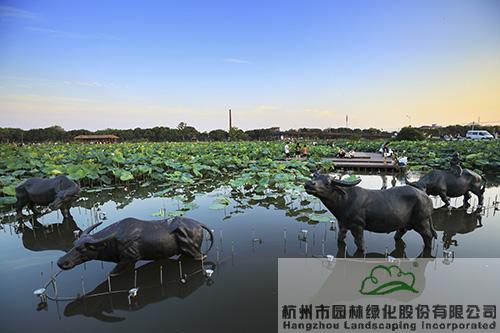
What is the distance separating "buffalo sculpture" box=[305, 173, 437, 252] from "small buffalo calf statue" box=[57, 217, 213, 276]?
214 centimetres

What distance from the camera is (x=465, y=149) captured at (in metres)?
17.4

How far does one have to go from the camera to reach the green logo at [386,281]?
11.5 feet

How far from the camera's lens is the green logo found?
3498mm

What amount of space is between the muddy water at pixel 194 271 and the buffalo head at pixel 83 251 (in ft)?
1.47

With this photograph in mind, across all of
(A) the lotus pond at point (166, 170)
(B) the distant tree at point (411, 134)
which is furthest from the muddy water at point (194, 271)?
(B) the distant tree at point (411, 134)

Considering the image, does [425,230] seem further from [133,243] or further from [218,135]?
[218,135]

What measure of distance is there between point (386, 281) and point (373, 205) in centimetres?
119

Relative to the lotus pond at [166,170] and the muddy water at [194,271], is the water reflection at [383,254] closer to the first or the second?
the muddy water at [194,271]

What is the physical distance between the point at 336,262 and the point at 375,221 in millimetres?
966

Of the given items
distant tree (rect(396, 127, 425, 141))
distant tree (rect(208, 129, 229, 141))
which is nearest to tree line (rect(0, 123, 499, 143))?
distant tree (rect(208, 129, 229, 141))

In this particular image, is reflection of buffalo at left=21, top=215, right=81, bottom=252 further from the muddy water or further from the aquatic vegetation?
the aquatic vegetation

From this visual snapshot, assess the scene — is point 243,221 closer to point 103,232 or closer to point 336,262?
point 336,262

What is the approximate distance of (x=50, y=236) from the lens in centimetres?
575

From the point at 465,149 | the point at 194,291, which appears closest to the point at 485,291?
the point at 194,291
